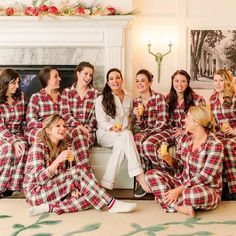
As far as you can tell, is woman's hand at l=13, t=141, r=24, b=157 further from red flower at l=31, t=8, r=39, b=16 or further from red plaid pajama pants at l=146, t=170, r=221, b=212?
red flower at l=31, t=8, r=39, b=16

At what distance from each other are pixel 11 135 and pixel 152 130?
1.29 m

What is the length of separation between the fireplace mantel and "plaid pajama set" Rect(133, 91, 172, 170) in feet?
2.84

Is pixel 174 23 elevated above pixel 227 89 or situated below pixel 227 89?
above

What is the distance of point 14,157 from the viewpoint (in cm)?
429

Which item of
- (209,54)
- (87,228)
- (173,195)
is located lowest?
(87,228)

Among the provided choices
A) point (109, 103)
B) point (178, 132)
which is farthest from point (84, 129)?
point (178, 132)

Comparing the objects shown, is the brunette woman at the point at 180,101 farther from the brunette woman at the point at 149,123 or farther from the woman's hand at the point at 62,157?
the woman's hand at the point at 62,157

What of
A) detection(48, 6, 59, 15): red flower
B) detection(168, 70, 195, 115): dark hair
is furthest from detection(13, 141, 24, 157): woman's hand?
detection(48, 6, 59, 15): red flower

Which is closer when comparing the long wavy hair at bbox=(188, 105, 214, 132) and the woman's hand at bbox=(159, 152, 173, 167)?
the long wavy hair at bbox=(188, 105, 214, 132)

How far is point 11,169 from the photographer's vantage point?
4.26 metres

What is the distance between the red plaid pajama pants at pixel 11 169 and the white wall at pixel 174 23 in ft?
6.58

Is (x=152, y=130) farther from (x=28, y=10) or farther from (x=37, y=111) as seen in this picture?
(x=28, y=10)

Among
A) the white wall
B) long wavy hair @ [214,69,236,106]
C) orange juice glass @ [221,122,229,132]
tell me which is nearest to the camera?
orange juice glass @ [221,122,229,132]

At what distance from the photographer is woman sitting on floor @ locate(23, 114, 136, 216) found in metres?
3.68
